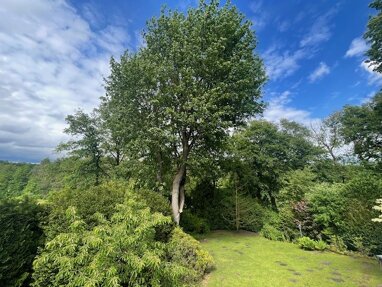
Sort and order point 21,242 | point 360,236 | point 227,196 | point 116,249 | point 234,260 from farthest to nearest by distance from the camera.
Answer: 1. point 227,196
2. point 360,236
3. point 234,260
4. point 21,242
5. point 116,249

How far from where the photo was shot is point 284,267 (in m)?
8.41

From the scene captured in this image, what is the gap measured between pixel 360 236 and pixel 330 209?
1640 millimetres

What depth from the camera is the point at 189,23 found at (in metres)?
11.4

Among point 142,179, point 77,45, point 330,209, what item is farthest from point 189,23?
point 330,209

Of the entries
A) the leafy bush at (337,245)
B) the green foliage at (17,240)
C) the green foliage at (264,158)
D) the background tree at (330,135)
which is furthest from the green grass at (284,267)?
the background tree at (330,135)

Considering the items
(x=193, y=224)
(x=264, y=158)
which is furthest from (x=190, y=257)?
(x=264, y=158)

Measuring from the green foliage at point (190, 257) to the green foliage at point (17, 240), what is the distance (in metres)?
3.62

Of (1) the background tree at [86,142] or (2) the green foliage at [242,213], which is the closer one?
(2) the green foliage at [242,213]

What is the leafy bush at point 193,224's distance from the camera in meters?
14.8

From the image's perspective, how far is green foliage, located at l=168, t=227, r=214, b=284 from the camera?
691 cm

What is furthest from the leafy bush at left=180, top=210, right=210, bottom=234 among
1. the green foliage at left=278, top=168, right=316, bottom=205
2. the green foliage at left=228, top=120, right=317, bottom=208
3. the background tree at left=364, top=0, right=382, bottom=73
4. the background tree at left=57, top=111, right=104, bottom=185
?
the background tree at left=364, top=0, right=382, bottom=73

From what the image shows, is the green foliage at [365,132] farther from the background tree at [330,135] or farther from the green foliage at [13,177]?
the green foliage at [13,177]

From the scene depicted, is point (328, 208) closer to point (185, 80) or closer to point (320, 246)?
point (320, 246)

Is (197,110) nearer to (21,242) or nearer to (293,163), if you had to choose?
(21,242)
